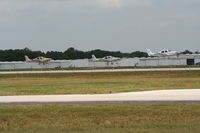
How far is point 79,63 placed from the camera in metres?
132

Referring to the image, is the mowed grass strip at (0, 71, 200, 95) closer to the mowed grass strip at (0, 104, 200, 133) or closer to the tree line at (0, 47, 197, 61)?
the mowed grass strip at (0, 104, 200, 133)

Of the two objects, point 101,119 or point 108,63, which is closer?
point 101,119

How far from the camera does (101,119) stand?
1641cm

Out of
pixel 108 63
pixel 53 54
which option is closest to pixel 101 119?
pixel 108 63

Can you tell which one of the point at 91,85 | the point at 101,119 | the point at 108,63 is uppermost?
the point at 101,119

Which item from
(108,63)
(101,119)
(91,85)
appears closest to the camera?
(101,119)

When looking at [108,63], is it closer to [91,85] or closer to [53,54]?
[53,54]

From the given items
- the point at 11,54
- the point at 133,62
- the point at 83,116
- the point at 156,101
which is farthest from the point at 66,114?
the point at 11,54

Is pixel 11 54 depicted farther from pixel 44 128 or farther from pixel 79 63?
pixel 44 128

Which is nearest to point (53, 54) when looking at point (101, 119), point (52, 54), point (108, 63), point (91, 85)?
point (52, 54)

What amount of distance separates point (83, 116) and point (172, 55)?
12416 cm

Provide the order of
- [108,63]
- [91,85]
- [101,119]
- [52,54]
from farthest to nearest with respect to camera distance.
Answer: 1. [52,54]
2. [108,63]
3. [91,85]
4. [101,119]

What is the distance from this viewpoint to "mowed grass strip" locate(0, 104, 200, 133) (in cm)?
1427

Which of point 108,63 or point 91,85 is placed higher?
point 91,85
